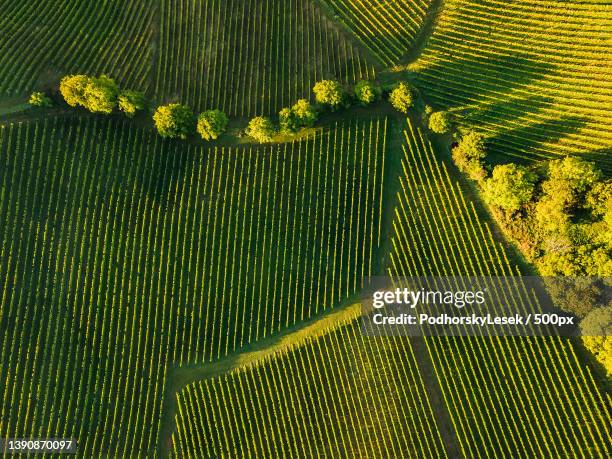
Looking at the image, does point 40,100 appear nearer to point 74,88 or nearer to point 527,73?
point 74,88

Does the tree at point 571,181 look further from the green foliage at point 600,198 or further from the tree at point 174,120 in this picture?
the tree at point 174,120

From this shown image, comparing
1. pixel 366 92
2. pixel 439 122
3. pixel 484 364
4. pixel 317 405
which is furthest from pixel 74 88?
pixel 484 364

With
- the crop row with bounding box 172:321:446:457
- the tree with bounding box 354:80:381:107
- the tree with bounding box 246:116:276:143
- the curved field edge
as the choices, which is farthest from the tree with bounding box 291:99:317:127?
the crop row with bounding box 172:321:446:457

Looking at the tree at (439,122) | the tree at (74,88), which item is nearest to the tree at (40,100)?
the tree at (74,88)

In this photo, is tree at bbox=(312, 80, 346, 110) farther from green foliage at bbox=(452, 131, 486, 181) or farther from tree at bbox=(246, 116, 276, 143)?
green foliage at bbox=(452, 131, 486, 181)

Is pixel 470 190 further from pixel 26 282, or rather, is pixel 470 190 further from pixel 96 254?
pixel 26 282

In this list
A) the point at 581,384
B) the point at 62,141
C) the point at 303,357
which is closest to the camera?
the point at 581,384

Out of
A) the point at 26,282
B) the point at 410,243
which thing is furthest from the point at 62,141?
the point at 410,243
